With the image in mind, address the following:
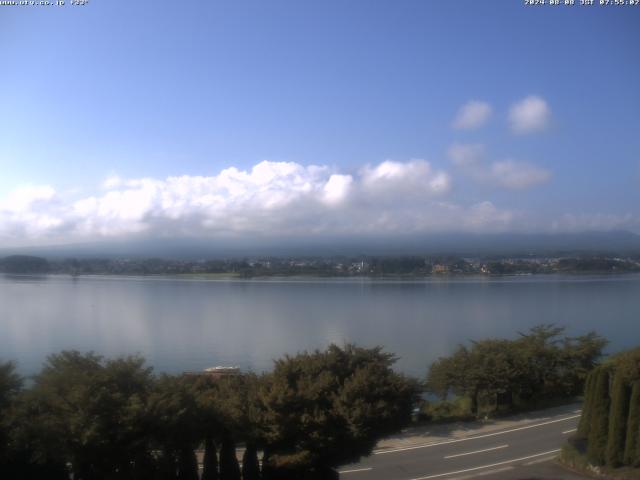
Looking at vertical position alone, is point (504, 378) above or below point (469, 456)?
above

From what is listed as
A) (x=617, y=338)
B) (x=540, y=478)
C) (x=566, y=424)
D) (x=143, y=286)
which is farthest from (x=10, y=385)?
(x=143, y=286)

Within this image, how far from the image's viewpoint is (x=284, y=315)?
99.7ft

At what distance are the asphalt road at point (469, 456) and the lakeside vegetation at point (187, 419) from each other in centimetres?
104

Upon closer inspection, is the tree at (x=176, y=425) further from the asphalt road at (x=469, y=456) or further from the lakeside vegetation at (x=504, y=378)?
the lakeside vegetation at (x=504, y=378)

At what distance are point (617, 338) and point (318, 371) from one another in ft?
68.8

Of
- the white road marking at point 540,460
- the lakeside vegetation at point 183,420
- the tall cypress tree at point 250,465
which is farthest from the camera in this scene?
the white road marking at point 540,460

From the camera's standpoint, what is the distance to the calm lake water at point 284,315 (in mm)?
21750

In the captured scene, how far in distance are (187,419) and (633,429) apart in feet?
18.6

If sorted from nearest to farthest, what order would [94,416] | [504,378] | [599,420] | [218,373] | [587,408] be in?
[94,416] < [599,420] < [587,408] < [504,378] < [218,373]

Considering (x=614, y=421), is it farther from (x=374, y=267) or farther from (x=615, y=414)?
(x=374, y=267)

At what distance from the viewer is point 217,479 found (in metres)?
7.07

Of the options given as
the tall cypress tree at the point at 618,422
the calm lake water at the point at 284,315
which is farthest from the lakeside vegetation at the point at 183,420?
the calm lake water at the point at 284,315

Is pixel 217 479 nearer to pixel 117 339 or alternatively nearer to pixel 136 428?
pixel 136 428

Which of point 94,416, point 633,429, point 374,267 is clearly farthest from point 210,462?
point 374,267
